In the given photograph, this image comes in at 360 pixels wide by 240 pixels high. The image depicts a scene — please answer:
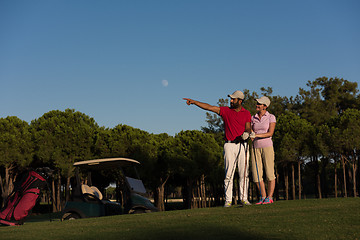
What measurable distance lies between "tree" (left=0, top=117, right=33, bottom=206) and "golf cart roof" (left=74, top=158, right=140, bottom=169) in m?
29.5

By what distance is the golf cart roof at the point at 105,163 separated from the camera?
12.3 metres

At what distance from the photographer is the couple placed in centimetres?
909

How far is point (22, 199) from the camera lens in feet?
33.9

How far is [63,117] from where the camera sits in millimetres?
42281

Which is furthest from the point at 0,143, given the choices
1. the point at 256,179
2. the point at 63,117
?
the point at 256,179

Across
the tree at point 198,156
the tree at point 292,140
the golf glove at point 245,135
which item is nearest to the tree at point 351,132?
the tree at point 292,140

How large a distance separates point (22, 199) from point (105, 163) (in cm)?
313

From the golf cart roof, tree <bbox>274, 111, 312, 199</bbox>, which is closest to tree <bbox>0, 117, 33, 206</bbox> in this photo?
tree <bbox>274, 111, 312, 199</bbox>

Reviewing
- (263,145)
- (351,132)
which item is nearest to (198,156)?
Answer: (351,132)

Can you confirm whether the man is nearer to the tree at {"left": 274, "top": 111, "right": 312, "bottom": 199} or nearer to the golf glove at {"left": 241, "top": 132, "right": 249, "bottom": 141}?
the golf glove at {"left": 241, "top": 132, "right": 249, "bottom": 141}

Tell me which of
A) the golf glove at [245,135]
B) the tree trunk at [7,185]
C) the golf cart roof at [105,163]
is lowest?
the tree trunk at [7,185]

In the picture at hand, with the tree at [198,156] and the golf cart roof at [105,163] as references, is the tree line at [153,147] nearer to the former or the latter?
the tree at [198,156]

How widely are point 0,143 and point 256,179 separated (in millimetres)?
35200

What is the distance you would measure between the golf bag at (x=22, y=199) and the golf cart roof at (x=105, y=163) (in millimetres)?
1698
